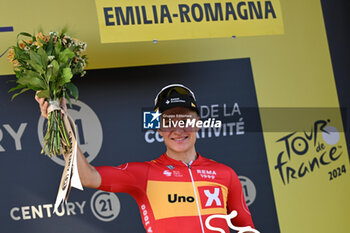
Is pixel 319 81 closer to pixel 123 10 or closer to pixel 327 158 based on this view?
pixel 327 158

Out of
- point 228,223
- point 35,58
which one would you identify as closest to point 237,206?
point 228,223

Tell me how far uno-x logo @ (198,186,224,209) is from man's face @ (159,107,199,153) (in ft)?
0.83

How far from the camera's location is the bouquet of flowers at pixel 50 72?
2639 mm

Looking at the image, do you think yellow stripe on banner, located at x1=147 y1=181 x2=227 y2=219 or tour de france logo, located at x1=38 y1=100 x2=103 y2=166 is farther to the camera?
tour de france logo, located at x1=38 y1=100 x2=103 y2=166

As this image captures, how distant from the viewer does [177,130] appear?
3.11 m

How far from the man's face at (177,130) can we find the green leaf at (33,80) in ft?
2.58

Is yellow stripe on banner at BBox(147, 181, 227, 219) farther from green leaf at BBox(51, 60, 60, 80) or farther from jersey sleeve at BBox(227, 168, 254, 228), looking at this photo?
green leaf at BBox(51, 60, 60, 80)

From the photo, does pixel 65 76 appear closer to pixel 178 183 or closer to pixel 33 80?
pixel 33 80

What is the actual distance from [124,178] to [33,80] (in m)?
0.73

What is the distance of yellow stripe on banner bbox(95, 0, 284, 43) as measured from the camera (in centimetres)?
388

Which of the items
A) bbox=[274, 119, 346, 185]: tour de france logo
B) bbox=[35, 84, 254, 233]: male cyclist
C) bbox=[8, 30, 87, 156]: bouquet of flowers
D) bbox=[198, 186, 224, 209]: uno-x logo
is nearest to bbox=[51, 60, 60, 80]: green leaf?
bbox=[8, 30, 87, 156]: bouquet of flowers

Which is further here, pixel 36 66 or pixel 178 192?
pixel 178 192

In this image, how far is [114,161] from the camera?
12.6 feet

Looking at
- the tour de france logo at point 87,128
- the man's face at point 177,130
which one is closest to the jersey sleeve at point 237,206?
the man's face at point 177,130
